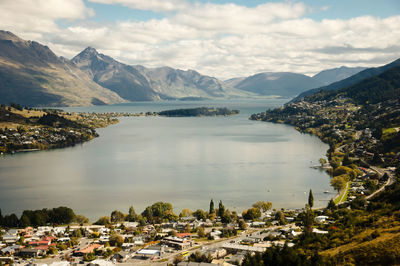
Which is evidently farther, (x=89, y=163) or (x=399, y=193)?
(x=89, y=163)

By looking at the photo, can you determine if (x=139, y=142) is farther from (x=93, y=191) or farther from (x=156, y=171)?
(x=93, y=191)

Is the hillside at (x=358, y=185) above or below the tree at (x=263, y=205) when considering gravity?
above

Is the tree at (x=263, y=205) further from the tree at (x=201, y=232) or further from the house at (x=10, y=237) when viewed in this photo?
the house at (x=10, y=237)

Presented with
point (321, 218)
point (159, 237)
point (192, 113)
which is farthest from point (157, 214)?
point (192, 113)

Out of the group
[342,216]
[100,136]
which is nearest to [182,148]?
[100,136]

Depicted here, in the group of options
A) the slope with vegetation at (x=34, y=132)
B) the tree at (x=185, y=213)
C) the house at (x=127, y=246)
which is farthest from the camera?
the slope with vegetation at (x=34, y=132)

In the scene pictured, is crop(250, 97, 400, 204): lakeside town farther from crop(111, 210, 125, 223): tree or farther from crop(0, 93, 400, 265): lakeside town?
crop(111, 210, 125, 223): tree

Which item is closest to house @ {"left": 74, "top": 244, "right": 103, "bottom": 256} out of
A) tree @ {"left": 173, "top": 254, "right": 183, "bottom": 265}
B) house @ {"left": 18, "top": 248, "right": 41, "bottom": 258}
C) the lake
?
house @ {"left": 18, "top": 248, "right": 41, "bottom": 258}

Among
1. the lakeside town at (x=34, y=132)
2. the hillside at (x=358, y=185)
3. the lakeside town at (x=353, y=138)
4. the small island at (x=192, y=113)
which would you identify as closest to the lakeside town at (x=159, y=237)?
the hillside at (x=358, y=185)

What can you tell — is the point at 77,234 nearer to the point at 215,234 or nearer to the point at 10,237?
the point at 10,237
